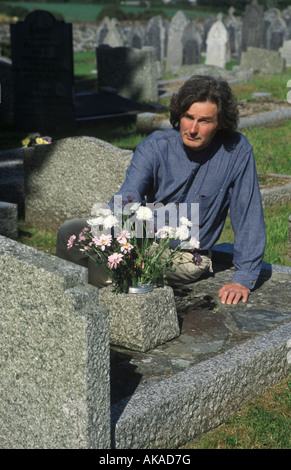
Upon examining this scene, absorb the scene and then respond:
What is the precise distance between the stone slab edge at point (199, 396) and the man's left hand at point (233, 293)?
22.4 inches

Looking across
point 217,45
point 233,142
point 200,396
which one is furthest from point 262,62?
point 200,396

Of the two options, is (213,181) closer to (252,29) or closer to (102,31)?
(252,29)

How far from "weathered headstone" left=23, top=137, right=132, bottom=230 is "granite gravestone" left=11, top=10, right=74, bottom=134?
4444 mm

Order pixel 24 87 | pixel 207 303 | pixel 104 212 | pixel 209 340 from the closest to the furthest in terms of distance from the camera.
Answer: pixel 104 212 < pixel 209 340 < pixel 207 303 < pixel 24 87

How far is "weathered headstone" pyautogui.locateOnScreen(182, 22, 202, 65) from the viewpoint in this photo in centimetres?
2114

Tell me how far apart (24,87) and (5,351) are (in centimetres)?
870

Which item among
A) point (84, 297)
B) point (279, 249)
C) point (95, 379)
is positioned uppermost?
point (84, 297)

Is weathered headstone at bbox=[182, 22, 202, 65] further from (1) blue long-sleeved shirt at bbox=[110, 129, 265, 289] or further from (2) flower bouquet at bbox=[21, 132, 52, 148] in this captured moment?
(1) blue long-sleeved shirt at bbox=[110, 129, 265, 289]

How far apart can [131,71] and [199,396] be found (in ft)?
38.8

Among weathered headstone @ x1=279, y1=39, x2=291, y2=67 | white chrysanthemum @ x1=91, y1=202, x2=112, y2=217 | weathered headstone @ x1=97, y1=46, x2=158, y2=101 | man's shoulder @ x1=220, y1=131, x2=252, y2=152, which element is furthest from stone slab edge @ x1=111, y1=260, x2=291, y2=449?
weathered headstone @ x1=279, y1=39, x2=291, y2=67

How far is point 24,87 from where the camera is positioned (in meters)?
10.8
